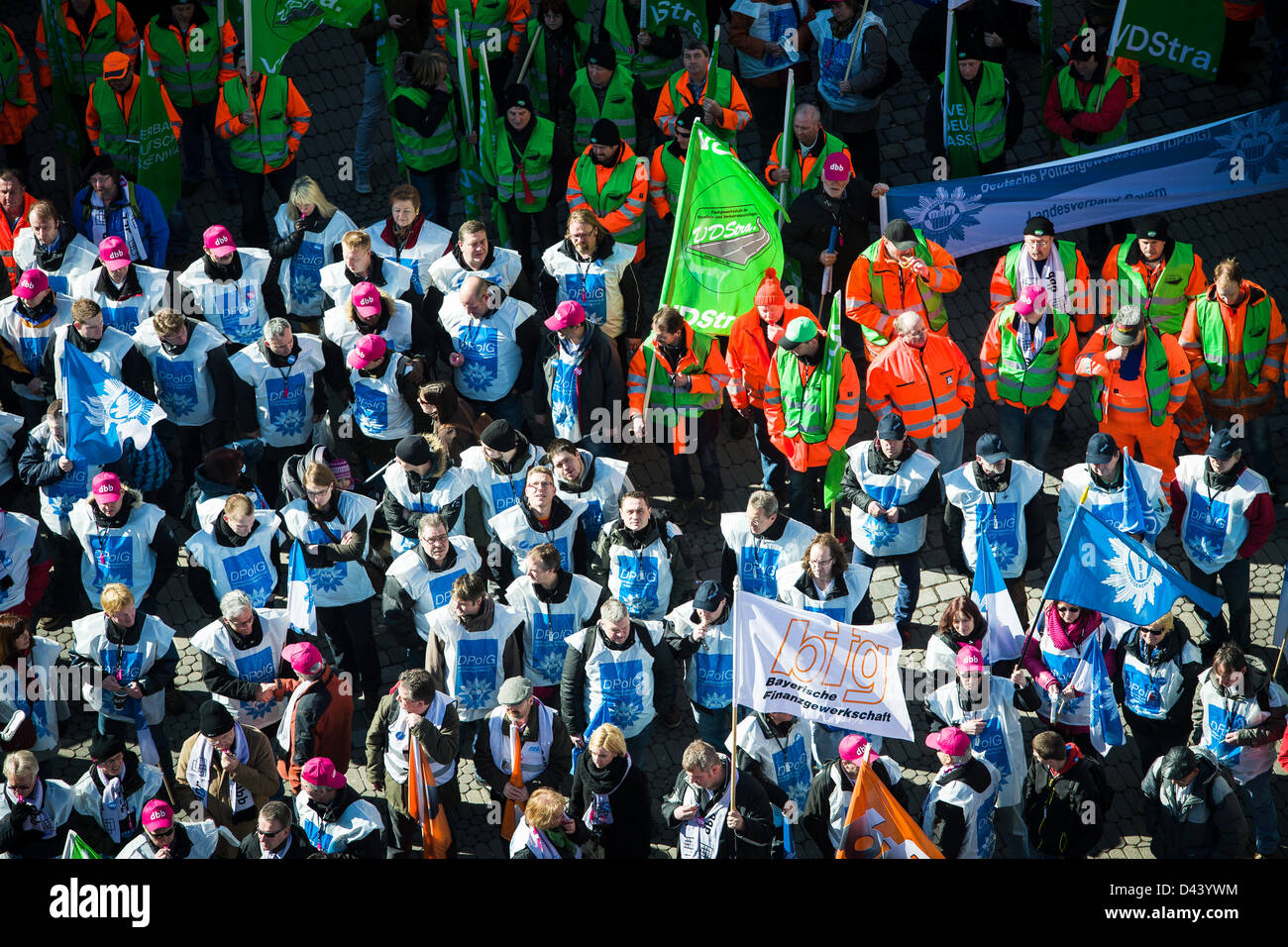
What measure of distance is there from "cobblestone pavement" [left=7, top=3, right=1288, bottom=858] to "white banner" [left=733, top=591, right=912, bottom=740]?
1286 millimetres

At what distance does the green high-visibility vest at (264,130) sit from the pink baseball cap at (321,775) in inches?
240

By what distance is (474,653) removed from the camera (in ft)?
38.9

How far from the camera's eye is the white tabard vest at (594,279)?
1400cm

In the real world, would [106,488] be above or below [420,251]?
below

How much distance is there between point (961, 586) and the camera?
14.0 metres

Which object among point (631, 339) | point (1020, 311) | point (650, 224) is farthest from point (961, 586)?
point (650, 224)

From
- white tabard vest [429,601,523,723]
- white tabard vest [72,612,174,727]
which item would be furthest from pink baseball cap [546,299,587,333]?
white tabard vest [72,612,174,727]

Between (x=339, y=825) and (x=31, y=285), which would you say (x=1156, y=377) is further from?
(x=31, y=285)

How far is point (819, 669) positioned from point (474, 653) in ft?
6.60

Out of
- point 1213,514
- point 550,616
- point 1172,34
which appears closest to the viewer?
point 550,616

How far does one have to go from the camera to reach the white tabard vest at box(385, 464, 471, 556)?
41.4ft

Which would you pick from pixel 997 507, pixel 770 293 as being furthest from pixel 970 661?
pixel 770 293

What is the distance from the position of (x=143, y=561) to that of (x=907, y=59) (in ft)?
28.5

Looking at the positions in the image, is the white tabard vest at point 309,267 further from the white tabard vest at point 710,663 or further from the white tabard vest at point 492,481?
the white tabard vest at point 710,663
